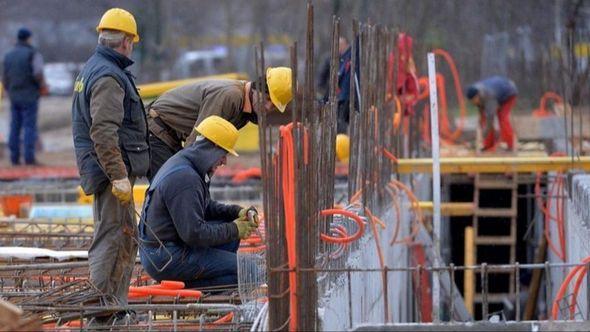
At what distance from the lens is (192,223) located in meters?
8.57

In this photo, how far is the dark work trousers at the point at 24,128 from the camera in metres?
21.2

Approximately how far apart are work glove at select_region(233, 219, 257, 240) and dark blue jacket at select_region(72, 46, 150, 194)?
26.8 inches

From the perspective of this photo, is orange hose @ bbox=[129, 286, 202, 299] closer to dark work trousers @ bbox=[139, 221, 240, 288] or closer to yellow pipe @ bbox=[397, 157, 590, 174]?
dark work trousers @ bbox=[139, 221, 240, 288]

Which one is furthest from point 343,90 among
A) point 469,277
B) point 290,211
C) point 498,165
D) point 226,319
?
point 290,211

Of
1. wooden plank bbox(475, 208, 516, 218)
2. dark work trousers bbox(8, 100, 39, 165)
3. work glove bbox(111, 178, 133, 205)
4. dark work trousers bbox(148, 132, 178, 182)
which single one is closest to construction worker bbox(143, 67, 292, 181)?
dark work trousers bbox(148, 132, 178, 182)

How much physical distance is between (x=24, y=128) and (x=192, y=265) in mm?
13276

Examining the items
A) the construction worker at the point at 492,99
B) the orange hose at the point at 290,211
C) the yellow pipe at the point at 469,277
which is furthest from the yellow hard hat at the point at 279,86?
the construction worker at the point at 492,99

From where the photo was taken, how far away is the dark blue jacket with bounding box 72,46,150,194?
27.7ft

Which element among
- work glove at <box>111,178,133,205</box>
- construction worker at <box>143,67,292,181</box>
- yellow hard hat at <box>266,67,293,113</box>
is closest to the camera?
work glove at <box>111,178,133,205</box>

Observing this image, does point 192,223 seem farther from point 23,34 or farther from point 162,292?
point 23,34

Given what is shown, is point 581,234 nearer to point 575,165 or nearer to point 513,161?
point 575,165

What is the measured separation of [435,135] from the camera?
1088 cm

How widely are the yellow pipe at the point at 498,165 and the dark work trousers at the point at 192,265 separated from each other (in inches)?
204

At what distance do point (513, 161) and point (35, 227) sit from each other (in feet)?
16.6
